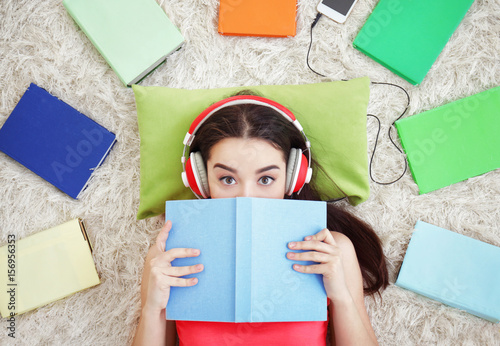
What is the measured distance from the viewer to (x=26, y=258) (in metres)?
1.19

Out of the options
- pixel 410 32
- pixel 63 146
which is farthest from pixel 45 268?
pixel 410 32

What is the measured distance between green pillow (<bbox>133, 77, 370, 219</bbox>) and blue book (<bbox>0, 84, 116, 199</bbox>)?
0.20m

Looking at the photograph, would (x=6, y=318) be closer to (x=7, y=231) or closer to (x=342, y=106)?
(x=7, y=231)

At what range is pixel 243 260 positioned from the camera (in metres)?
0.76

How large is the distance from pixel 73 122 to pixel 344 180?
940mm

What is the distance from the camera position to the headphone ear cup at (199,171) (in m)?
0.90

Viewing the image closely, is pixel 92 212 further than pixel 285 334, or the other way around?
pixel 92 212

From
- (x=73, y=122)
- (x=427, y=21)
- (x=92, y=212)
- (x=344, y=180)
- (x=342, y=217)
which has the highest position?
(x=73, y=122)

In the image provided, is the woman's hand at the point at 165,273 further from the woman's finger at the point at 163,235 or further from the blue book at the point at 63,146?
the blue book at the point at 63,146

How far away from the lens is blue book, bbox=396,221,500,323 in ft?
3.66

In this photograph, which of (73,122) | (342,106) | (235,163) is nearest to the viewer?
(235,163)

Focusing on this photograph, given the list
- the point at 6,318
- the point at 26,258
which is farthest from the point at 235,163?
the point at 6,318

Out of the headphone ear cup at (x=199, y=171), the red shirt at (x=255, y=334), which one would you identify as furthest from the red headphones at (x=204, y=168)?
the red shirt at (x=255, y=334)

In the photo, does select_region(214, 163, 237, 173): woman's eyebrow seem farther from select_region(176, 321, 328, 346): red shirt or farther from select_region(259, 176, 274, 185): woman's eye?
select_region(176, 321, 328, 346): red shirt
